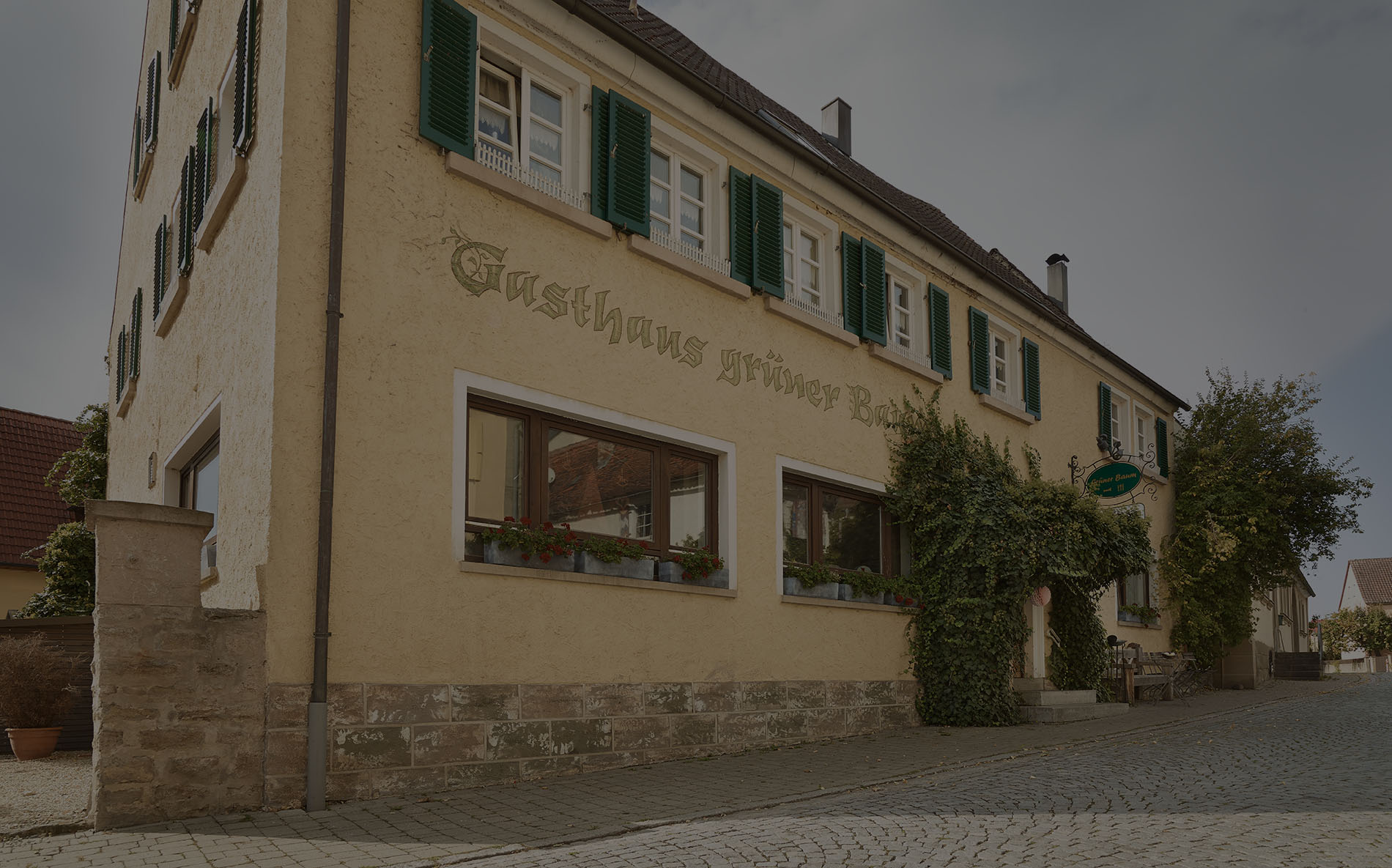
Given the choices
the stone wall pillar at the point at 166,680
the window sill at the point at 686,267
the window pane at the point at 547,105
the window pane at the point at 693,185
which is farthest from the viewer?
the window pane at the point at 693,185

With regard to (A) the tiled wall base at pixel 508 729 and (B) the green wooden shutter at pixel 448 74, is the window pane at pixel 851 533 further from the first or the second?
(B) the green wooden shutter at pixel 448 74

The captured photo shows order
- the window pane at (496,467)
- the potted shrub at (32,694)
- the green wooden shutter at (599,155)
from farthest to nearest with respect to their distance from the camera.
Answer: the green wooden shutter at (599,155) < the potted shrub at (32,694) < the window pane at (496,467)

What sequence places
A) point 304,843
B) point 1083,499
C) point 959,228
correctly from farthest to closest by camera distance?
point 959,228, point 1083,499, point 304,843

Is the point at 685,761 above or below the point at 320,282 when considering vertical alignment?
below

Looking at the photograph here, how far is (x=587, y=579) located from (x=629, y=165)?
3805 millimetres

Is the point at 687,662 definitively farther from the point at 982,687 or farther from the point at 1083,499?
the point at 1083,499

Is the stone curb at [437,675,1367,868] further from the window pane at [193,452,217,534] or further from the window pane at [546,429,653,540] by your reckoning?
the window pane at [193,452,217,534]

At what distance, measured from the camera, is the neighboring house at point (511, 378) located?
7859 millimetres

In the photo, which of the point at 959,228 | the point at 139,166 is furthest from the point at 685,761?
the point at 959,228

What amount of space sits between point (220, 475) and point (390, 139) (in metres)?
2.85

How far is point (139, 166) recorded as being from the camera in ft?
50.6

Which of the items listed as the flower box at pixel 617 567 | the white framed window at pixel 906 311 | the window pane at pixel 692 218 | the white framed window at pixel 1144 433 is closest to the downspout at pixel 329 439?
the flower box at pixel 617 567

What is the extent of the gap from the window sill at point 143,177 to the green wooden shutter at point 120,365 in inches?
78.1

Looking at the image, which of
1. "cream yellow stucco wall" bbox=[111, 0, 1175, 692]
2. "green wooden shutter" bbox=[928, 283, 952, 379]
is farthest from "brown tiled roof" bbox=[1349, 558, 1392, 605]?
"cream yellow stucco wall" bbox=[111, 0, 1175, 692]
